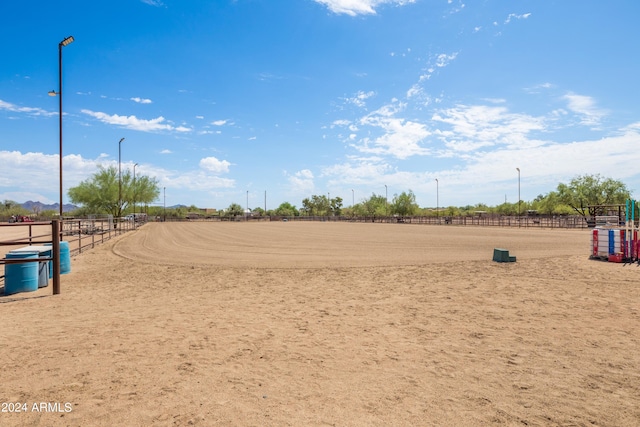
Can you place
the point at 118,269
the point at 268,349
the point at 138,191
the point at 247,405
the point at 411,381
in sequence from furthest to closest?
1. the point at 138,191
2. the point at 118,269
3. the point at 268,349
4. the point at 411,381
5. the point at 247,405

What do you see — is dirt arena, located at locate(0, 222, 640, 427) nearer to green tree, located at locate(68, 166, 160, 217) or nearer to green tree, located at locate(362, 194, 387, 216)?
green tree, located at locate(68, 166, 160, 217)

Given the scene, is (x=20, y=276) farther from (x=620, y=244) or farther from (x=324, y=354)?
(x=620, y=244)

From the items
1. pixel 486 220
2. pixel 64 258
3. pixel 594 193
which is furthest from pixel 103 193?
pixel 594 193

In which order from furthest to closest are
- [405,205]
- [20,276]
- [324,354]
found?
[405,205], [20,276], [324,354]

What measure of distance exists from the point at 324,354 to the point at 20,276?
9097mm

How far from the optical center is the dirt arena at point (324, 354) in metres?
3.78

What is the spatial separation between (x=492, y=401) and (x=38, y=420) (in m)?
4.80

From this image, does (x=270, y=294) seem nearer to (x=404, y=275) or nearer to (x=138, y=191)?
(x=404, y=275)

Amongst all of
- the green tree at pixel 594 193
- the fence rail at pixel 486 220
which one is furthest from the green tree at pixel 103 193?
the green tree at pixel 594 193

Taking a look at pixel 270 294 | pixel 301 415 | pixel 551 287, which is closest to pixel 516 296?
pixel 551 287

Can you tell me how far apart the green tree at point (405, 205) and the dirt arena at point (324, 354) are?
331 ft

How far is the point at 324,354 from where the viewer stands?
5371mm

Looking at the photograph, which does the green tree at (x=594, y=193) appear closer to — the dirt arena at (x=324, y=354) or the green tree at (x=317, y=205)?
the dirt arena at (x=324, y=354)

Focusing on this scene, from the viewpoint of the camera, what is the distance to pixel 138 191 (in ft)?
196
